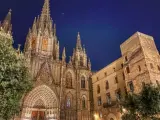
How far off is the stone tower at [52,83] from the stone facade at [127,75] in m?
3.43

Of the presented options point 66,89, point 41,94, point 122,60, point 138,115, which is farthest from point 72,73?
point 138,115

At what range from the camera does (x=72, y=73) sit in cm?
3222

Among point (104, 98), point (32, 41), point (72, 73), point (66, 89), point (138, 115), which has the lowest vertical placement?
point (138, 115)

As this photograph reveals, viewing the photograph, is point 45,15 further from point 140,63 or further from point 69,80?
point 140,63

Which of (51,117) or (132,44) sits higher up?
(132,44)

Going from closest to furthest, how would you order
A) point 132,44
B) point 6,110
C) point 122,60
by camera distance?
point 6,110 < point 132,44 < point 122,60

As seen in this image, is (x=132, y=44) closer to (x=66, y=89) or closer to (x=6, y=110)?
(x=66, y=89)

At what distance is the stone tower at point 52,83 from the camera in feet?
87.4

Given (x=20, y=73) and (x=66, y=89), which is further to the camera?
(x=66, y=89)

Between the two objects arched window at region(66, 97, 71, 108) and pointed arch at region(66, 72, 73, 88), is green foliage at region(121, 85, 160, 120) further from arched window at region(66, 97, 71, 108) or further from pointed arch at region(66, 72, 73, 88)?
pointed arch at region(66, 72, 73, 88)

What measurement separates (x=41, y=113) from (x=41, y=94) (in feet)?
11.5

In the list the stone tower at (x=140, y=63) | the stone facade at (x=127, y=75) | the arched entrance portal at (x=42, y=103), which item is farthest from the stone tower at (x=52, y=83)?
the stone tower at (x=140, y=63)

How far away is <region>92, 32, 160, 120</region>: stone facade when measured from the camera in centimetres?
2066

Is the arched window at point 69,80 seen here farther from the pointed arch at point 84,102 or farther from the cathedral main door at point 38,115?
the cathedral main door at point 38,115
